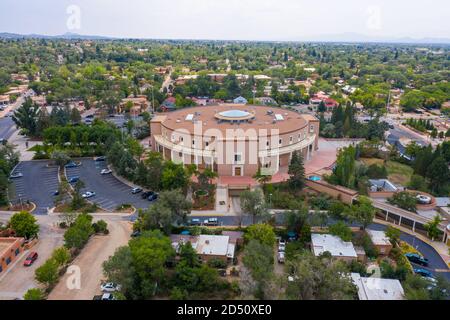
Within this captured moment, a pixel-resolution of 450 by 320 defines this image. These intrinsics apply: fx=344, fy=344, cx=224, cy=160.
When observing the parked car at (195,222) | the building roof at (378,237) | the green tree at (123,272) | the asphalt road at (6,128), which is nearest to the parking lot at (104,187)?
the parked car at (195,222)

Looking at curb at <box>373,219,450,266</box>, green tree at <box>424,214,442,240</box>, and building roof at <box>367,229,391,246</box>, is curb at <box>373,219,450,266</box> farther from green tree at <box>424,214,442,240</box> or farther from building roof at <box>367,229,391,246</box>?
building roof at <box>367,229,391,246</box>

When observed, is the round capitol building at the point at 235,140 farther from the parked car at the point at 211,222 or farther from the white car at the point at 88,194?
the white car at the point at 88,194

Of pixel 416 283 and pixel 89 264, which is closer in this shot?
pixel 416 283

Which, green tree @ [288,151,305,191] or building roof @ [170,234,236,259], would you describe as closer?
building roof @ [170,234,236,259]

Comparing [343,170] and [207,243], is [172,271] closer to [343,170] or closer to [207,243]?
[207,243]

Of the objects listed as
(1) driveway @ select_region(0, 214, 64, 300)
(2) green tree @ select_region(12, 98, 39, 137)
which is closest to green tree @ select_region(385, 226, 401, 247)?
(1) driveway @ select_region(0, 214, 64, 300)

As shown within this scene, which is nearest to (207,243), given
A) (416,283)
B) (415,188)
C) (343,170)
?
(416,283)
